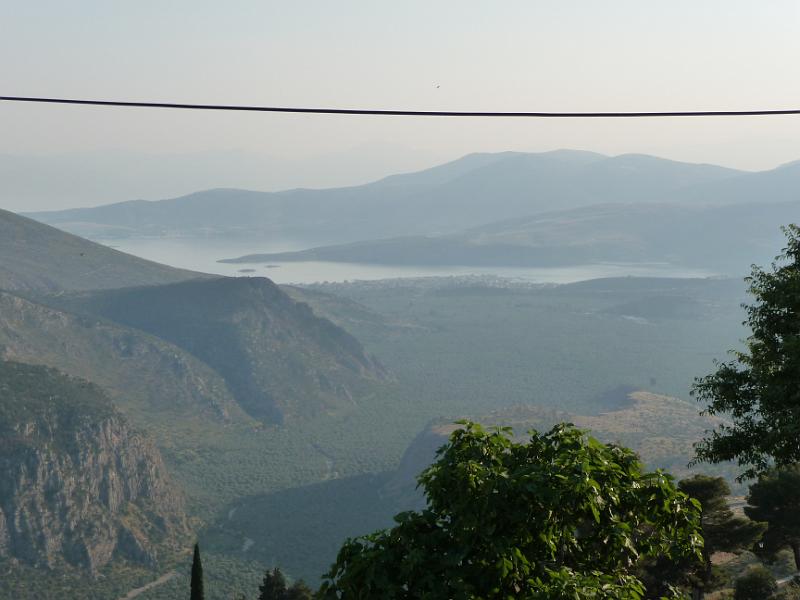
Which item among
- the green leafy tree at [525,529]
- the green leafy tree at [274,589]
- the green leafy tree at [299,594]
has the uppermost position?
the green leafy tree at [525,529]

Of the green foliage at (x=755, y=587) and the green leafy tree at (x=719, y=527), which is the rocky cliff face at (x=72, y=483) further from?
the green foliage at (x=755, y=587)

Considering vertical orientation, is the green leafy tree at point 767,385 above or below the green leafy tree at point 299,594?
above

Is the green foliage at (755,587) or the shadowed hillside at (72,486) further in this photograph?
the shadowed hillside at (72,486)

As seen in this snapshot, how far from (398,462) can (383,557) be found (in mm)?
184156

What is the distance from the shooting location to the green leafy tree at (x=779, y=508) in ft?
120

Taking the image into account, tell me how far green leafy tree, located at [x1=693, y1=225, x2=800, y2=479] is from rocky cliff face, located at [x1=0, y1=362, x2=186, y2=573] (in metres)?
116

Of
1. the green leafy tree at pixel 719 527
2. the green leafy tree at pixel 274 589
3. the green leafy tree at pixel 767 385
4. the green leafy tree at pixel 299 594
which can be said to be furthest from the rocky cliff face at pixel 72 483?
the green leafy tree at pixel 767 385

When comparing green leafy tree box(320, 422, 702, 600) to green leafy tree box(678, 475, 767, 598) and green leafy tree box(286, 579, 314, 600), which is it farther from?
green leafy tree box(286, 579, 314, 600)

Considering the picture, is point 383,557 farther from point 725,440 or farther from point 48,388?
point 48,388

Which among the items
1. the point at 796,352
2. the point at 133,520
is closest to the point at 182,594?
the point at 133,520

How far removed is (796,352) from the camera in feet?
66.7

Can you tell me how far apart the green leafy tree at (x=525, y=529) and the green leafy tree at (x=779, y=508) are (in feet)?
82.0

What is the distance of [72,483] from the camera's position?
445 feet

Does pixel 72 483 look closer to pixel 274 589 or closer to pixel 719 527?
pixel 274 589
